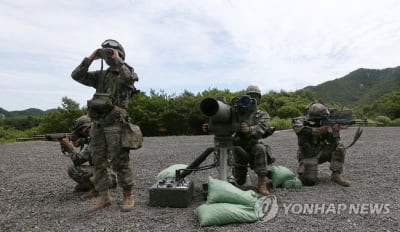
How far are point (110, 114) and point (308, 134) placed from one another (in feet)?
11.4

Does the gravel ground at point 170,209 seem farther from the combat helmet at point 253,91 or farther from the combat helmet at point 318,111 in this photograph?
the combat helmet at point 253,91

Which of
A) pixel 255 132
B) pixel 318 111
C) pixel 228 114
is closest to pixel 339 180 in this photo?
pixel 318 111

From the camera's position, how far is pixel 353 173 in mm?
7137

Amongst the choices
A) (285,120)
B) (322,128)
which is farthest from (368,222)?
(285,120)

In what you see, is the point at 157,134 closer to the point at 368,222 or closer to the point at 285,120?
the point at 285,120

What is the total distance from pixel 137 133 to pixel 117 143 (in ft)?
0.98

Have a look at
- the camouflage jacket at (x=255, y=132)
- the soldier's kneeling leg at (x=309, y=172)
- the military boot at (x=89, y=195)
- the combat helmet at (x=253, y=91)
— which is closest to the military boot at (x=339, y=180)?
the soldier's kneeling leg at (x=309, y=172)

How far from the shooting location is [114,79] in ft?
15.4

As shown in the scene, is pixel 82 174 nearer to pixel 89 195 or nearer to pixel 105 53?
pixel 89 195

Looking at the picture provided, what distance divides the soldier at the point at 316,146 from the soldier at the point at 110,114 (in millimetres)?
3080

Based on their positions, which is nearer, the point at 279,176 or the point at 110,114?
the point at 110,114

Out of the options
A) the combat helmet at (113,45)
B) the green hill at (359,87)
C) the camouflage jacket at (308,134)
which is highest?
the green hill at (359,87)

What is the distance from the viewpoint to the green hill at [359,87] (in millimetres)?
44375

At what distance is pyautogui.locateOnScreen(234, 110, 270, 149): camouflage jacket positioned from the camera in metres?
5.40
